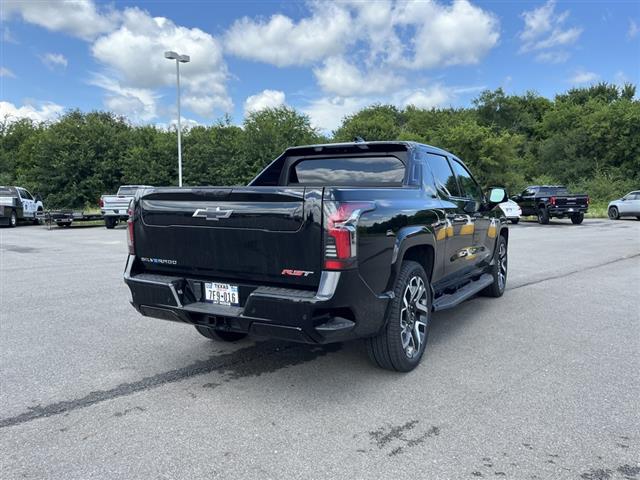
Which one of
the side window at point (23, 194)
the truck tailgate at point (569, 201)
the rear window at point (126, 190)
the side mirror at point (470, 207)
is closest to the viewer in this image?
the side mirror at point (470, 207)

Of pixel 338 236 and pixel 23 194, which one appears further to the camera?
pixel 23 194

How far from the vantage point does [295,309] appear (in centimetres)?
321

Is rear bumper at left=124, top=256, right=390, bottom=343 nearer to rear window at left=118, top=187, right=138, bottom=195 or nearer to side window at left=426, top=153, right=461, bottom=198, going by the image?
side window at left=426, top=153, right=461, bottom=198

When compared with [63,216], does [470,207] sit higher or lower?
higher

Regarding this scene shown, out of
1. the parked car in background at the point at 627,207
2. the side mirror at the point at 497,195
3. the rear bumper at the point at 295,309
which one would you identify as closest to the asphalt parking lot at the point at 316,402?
the rear bumper at the point at 295,309

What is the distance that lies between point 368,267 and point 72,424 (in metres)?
2.15

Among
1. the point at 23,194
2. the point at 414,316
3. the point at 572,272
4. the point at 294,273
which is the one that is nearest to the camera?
the point at 294,273

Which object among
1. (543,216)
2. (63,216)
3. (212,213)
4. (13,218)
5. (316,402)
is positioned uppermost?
(212,213)

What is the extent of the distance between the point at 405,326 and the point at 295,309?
120 centimetres

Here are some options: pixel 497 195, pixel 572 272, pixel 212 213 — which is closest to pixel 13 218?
pixel 572 272

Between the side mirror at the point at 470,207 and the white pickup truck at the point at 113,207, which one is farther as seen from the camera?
the white pickup truck at the point at 113,207

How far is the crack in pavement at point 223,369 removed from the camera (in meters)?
3.39

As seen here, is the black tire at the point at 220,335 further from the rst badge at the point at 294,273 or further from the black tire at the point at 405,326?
the rst badge at the point at 294,273

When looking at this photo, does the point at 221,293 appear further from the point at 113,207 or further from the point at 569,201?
the point at 569,201
